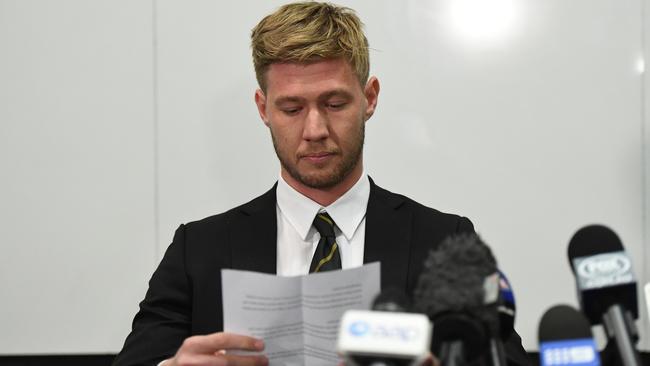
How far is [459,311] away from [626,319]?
0.23 metres

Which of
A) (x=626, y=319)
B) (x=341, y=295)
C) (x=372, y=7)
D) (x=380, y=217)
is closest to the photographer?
(x=626, y=319)

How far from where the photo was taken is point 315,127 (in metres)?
1.46

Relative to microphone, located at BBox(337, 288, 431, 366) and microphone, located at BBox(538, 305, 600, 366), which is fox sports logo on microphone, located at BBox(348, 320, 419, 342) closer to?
microphone, located at BBox(337, 288, 431, 366)

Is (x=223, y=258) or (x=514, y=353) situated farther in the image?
(x=223, y=258)

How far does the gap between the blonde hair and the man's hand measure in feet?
1.97

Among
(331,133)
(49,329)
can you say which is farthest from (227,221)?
(49,329)

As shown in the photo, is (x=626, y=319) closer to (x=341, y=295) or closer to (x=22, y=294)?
(x=341, y=295)

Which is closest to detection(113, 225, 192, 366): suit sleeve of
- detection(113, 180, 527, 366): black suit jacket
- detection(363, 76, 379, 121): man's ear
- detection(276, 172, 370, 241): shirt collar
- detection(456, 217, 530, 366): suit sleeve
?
detection(113, 180, 527, 366): black suit jacket

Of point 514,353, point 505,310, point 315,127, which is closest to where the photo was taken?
point 505,310

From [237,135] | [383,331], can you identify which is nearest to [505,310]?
[383,331]

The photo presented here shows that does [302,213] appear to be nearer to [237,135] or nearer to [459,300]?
[237,135]

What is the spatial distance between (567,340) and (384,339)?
0.24 m

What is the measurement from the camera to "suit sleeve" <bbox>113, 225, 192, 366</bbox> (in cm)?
146

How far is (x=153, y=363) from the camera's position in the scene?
57.3 inches
